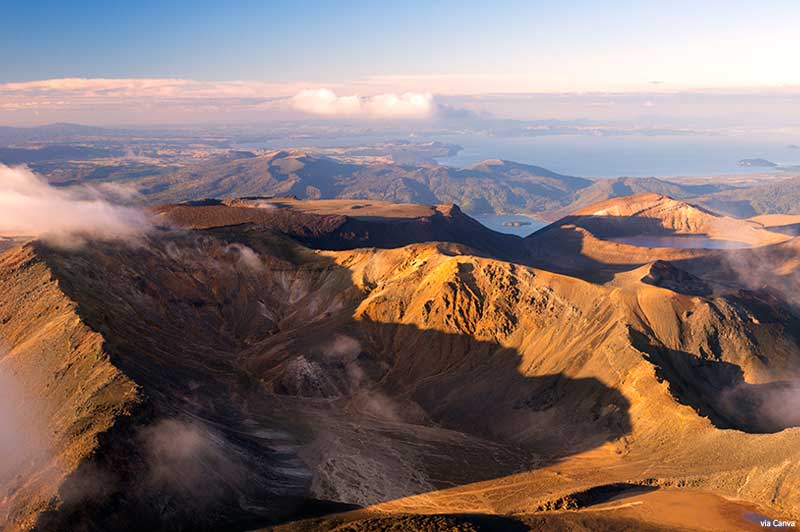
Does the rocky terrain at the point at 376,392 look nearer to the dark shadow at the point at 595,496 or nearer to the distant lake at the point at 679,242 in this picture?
the dark shadow at the point at 595,496

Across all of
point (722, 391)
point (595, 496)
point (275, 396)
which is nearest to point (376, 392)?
point (275, 396)

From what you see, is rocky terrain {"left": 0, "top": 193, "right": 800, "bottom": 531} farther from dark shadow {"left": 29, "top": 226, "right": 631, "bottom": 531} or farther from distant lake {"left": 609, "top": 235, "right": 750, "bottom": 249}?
distant lake {"left": 609, "top": 235, "right": 750, "bottom": 249}

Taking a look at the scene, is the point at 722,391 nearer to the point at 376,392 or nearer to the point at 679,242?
the point at 376,392

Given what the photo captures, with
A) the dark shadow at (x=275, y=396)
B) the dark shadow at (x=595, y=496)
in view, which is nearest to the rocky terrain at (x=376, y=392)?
the dark shadow at (x=595, y=496)

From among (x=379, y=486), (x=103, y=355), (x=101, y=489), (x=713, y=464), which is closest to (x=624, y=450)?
(x=713, y=464)

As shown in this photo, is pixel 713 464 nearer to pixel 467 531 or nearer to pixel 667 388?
pixel 667 388

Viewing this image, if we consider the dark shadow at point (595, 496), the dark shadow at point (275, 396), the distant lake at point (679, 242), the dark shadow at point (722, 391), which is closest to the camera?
the dark shadow at point (275, 396)
